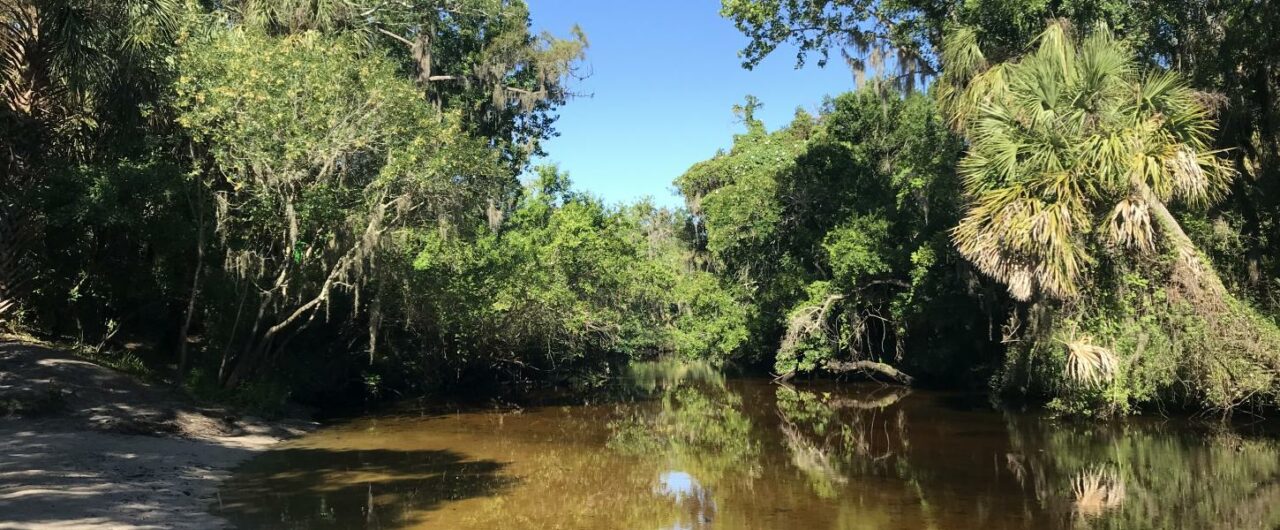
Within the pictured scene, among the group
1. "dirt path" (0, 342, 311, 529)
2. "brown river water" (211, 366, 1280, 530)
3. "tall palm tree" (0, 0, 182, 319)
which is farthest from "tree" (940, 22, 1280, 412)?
"tall palm tree" (0, 0, 182, 319)

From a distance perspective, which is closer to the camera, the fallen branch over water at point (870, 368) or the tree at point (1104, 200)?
the tree at point (1104, 200)

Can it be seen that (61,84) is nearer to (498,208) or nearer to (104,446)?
(104,446)

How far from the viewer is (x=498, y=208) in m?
22.9

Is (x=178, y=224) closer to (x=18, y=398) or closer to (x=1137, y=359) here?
(x=18, y=398)

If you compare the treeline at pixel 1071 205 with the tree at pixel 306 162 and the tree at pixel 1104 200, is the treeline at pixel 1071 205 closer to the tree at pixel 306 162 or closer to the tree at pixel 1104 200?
the tree at pixel 1104 200

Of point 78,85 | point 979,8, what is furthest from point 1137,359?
point 78,85

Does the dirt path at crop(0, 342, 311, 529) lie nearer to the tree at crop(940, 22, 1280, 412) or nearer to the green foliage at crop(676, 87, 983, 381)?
the tree at crop(940, 22, 1280, 412)

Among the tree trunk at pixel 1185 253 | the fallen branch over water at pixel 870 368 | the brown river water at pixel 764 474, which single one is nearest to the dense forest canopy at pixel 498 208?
the tree trunk at pixel 1185 253

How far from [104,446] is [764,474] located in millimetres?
8884

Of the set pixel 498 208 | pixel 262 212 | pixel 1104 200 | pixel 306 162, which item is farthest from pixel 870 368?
pixel 262 212

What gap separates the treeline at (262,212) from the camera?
506 inches

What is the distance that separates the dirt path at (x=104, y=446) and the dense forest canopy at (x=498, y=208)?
160cm

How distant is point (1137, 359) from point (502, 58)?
19.1 meters

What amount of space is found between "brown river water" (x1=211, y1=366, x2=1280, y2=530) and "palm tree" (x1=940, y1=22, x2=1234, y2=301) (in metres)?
2.69
